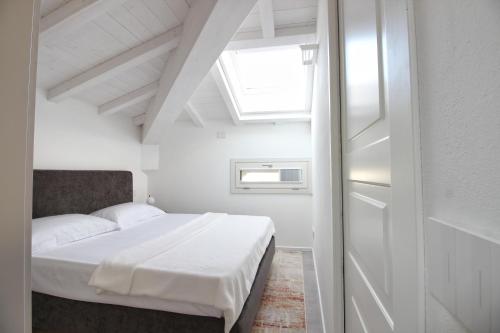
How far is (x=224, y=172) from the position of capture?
418 cm

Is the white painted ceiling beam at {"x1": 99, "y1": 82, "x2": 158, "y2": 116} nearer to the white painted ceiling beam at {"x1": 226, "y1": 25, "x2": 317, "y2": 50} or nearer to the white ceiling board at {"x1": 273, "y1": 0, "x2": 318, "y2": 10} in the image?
the white painted ceiling beam at {"x1": 226, "y1": 25, "x2": 317, "y2": 50}

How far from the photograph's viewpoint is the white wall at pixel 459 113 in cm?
27

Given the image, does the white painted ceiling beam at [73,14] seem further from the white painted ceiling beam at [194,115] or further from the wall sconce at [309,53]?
the white painted ceiling beam at [194,115]

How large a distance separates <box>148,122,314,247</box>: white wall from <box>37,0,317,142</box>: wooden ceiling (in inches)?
58.1

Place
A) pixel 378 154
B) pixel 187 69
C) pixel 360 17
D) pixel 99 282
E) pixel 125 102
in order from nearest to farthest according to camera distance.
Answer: pixel 378 154
pixel 360 17
pixel 99 282
pixel 187 69
pixel 125 102

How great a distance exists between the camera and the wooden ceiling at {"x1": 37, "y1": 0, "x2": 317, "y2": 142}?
1.66 meters

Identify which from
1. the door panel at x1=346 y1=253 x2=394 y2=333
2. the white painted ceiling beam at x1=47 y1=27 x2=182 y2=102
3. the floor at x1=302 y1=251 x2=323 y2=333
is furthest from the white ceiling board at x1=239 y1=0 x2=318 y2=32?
the floor at x1=302 y1=251 x2=323 y2=333

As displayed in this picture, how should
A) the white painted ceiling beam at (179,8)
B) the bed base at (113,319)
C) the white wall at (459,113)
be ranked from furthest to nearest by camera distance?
the white painted ceiling beam at (179,8) < the bed base at (113,319) < the white wall at (459,113)

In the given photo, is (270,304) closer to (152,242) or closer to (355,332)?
(152,242)

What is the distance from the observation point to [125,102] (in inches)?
118

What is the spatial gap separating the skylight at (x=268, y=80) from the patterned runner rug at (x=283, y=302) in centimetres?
247

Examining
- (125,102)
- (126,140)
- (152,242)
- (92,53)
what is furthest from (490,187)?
(126,140)

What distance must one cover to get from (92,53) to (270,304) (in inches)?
114

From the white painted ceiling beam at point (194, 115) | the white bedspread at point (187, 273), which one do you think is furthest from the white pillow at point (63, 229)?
the white painted ceiling beam at point (194, 115)
